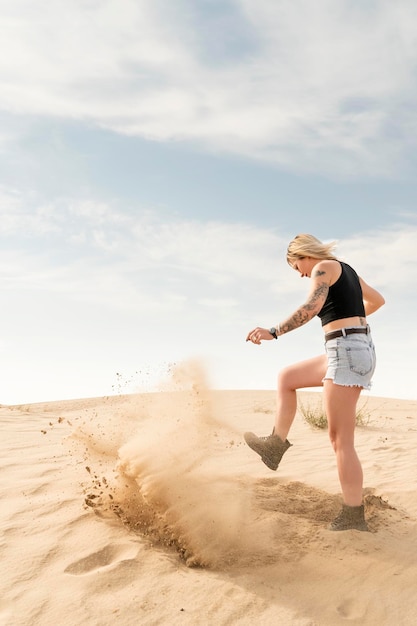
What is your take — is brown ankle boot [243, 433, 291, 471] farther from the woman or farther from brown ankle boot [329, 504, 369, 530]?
brown ankle boot [329, 504, 369, 530]

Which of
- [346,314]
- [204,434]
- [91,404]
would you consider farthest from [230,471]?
[91,404]

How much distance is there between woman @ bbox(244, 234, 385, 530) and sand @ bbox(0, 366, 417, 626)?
1.58ft

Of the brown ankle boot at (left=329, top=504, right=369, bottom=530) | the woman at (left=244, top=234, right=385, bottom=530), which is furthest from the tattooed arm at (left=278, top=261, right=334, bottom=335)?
the brown ankle boot at (left=329, top=504, right=369, bottom=530)

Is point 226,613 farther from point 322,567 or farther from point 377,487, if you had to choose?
point 377,487

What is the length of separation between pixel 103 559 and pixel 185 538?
58 cm

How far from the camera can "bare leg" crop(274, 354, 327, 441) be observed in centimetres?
440

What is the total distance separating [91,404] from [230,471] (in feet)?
39.0

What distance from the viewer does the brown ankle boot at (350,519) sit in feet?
13.9

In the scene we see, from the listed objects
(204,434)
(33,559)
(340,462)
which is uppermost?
(204,434)

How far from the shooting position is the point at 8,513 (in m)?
4.76


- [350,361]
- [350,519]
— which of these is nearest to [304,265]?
[350,361]

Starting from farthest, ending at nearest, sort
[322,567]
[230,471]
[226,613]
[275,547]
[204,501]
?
[230,471]
[204,501]
[275,547]
[322,567]
[226,613]

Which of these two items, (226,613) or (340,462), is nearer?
(226,613)

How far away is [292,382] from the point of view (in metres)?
4.43
